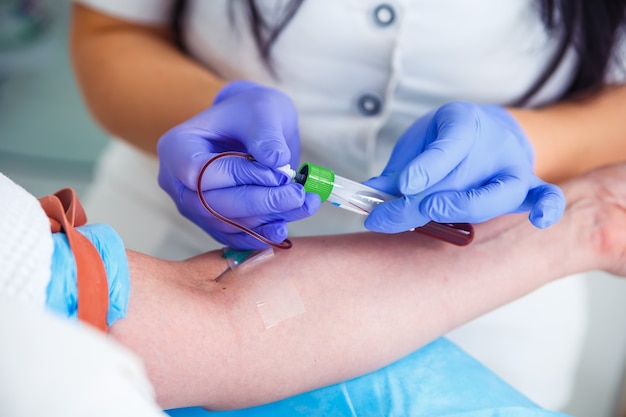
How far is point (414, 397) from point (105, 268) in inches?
17.2

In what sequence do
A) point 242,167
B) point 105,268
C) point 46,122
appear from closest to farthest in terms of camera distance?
1. point 105,268
2. point 242,167
3. point 46,122

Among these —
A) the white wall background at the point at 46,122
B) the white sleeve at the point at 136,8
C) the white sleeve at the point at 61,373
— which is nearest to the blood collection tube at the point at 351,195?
the white sleeve at the point at 61,373

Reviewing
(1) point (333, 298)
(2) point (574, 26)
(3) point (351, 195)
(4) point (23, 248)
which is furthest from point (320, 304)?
(2) point (574, 26)

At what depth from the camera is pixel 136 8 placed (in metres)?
1.21

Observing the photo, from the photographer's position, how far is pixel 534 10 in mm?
1078

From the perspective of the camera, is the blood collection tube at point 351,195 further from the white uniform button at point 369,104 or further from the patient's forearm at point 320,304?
the white uniform button at point 369,104

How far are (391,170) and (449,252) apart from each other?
0.51ft

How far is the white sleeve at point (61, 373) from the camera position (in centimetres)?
44

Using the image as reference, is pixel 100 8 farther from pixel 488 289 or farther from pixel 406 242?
pixel 488 289

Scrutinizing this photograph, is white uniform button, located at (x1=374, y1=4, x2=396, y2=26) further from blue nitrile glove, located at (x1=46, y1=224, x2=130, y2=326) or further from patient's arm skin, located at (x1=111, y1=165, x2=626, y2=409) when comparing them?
blue nitrile glove, located at (x1=46, y1=224, x2=130, y2=326)

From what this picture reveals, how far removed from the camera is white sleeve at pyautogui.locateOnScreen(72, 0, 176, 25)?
1.20 m

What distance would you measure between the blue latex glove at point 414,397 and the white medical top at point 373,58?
40 cm

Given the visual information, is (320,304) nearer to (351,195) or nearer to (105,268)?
(351,195)

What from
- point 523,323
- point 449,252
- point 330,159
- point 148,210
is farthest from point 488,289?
point 148,210
